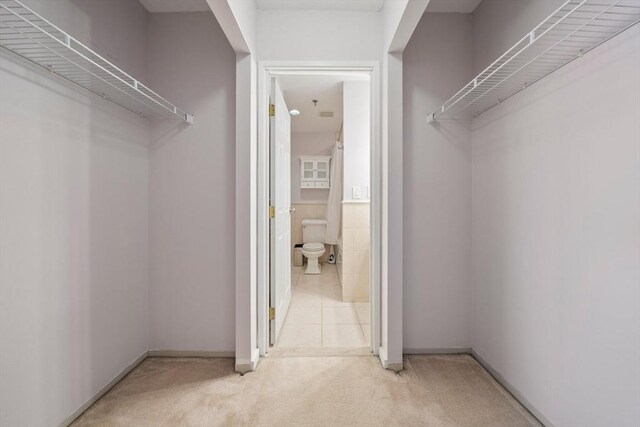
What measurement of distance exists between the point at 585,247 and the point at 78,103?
253 cm

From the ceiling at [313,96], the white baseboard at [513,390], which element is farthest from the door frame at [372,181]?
the white baseboard at [513,390]

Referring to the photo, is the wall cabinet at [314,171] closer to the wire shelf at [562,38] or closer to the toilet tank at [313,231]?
the toilet tank at [313,231]

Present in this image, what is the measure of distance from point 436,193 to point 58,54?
86.7 inches

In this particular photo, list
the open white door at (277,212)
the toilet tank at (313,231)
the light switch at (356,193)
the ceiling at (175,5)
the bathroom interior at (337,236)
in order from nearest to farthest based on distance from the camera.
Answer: the ceiling at (175,5), the open white door at (277,212), the bathroom interior at (337,236), the light switch at (356,193), the toilet tank at (313,231)

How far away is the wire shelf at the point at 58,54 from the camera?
1033 mm

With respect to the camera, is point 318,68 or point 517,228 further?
point 318,68

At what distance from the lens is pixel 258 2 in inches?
77.9

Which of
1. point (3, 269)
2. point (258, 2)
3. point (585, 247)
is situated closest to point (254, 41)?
point (258, 2)

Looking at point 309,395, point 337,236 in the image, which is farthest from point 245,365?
point 337,236

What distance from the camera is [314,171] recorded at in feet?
18.3

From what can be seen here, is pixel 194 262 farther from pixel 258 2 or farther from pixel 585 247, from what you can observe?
pixel 585 247

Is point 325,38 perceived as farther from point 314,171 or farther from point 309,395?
point 314,171

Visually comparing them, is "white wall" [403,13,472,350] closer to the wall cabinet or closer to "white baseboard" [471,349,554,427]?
"white baseboard" [471,349,554,427]

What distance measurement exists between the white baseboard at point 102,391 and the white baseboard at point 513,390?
235cm
